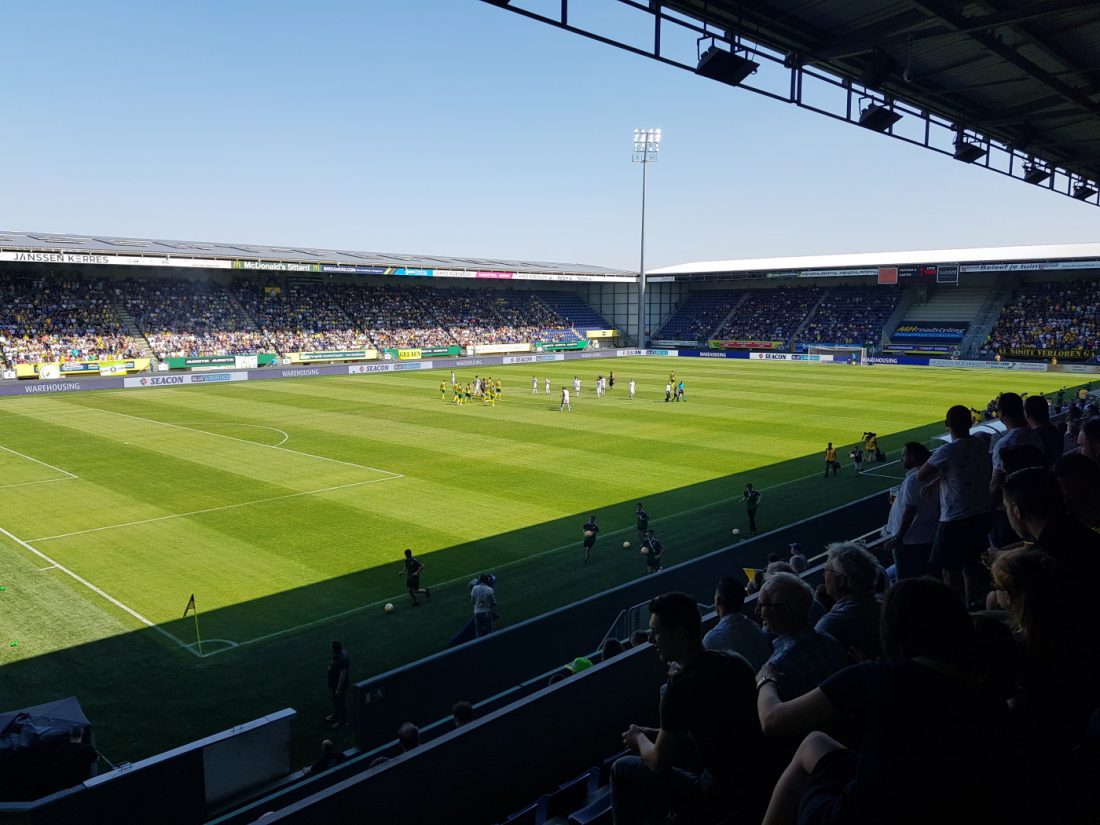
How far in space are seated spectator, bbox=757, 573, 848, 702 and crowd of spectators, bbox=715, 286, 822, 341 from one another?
7476cm

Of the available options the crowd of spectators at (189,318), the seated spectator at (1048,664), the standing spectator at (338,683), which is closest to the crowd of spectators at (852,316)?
the crowd of spectators at (189,318)

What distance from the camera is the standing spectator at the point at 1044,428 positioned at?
28.3 ft

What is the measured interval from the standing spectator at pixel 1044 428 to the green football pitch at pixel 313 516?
24.9 feet

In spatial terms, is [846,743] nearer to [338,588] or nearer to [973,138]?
[338,588]

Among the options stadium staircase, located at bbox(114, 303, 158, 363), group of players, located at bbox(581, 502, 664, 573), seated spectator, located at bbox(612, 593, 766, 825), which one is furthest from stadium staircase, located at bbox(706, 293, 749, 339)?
seated spectator, located at bbox(612, 593, 766, 825)

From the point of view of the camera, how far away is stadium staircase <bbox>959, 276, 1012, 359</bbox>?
6531cm

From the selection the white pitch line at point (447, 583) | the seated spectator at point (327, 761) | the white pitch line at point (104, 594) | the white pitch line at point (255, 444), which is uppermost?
the seated spectator at point (327, 761)

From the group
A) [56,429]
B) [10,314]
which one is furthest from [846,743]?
[10,314]

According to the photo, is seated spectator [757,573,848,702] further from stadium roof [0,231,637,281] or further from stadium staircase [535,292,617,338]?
stadium staircase [535,292,617,338]

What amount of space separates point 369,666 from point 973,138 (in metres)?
16.7

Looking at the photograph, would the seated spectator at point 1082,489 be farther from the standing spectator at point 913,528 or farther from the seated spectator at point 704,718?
the standing spectator at point 913,528

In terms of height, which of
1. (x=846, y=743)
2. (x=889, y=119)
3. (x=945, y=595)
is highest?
(x=889, y=119)

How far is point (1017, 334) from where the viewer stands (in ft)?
210

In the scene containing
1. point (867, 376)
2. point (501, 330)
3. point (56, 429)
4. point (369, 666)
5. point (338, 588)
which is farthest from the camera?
point (501, 330)
